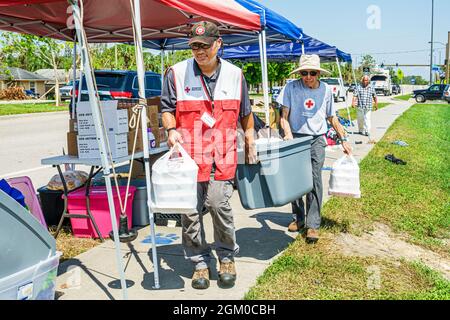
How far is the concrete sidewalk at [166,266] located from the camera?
382 cm

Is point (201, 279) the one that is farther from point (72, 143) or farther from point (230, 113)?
point (72, 143)

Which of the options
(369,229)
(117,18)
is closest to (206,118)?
(369,229)

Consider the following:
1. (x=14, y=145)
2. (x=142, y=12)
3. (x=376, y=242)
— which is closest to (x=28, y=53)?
(x=14, y=145)

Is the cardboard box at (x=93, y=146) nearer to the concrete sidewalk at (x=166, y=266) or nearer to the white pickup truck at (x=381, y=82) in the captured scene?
the concrete sidewalk at (x=166, y=266)

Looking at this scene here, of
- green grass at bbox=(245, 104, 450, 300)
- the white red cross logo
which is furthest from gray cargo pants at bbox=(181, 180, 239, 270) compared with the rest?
the white red cross logo

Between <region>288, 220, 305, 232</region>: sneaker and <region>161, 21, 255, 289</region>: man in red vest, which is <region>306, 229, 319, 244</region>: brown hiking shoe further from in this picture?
<region>161, 21, 255, 289</region>: man in red vest

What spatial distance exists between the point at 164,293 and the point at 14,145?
10.4 metres

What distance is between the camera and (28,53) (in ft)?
104

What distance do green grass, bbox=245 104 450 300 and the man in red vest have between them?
62 centimetres

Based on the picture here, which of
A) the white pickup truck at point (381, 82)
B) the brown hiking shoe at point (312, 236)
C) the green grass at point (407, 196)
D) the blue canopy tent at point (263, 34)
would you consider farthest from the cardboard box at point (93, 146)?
the white pickup truck at point (381, 82)

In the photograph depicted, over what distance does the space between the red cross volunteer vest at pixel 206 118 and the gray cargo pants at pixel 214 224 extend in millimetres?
105

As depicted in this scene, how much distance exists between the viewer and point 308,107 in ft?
16.5
